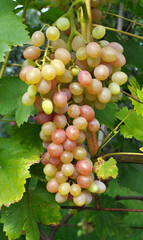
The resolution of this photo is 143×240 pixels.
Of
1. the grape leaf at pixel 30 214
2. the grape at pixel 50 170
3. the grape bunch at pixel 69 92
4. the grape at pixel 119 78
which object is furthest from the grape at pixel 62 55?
the grape leaf at pixel 30 214

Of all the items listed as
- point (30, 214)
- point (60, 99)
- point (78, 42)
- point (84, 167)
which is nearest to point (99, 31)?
point (78, 42)

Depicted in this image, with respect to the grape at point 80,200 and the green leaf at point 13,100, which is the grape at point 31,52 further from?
the grape at point 80,200

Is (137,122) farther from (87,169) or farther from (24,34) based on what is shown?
(24,34)

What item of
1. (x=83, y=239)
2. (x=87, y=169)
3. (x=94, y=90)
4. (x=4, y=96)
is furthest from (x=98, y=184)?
(x=83, y=239)

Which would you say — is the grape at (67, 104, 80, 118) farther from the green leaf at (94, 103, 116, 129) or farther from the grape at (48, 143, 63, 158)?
the green leaf at (94, 103, 116, 129)

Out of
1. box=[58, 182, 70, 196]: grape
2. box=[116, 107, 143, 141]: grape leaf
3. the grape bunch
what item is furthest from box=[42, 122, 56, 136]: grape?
box=[116, 107, 143, 141]: grape leaf

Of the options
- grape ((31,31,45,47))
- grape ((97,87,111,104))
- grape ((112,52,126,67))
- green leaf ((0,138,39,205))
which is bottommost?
green leaf ((0,138,39,205))
